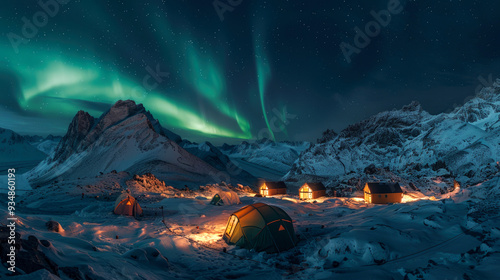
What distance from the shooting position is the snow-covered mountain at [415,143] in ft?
Answer: 335

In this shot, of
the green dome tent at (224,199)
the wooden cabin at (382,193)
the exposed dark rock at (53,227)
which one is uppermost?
the exposed dark rock at (53,227)

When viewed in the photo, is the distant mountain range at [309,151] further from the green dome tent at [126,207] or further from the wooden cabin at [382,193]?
the green dome tent at [126,207]

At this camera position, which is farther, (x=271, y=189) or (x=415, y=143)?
(x=415, y=143)

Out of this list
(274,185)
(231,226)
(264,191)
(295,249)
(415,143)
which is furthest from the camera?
(415,143)

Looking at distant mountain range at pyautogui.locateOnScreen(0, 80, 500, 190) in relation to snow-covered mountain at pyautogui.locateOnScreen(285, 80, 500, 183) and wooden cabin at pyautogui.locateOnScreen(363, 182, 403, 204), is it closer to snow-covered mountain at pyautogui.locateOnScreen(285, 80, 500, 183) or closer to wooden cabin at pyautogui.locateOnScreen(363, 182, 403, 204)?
snow-covered mountain at pyautogui.locateOnScreen(285, 80, 500, 183)

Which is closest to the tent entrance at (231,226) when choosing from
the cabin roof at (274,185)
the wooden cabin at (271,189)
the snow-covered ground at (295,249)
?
the snow-covered ground at (295,249)

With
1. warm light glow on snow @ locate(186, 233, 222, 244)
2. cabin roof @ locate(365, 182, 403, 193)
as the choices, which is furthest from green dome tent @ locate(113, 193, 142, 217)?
cabin roof @ locate(365, 182, 403, 193)

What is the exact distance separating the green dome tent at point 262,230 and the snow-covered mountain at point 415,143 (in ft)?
263

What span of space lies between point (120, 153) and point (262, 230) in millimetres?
71206

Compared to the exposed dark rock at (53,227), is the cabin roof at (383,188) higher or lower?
lower

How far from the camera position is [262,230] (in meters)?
17.2

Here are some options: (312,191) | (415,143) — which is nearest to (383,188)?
(312,191)

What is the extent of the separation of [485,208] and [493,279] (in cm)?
1692

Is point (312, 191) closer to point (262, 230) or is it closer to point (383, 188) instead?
point (383, 188)
